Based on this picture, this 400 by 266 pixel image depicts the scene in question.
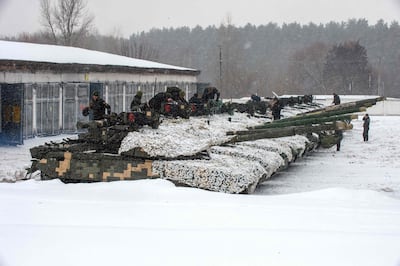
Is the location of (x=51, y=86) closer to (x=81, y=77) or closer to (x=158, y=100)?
(x=81, y=77)

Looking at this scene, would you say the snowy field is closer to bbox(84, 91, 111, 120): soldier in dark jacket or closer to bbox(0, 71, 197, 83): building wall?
bbox(84, 91, 111, 120): soldier in dark jacket

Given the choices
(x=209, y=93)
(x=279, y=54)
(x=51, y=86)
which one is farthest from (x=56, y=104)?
(x=279, y=54)

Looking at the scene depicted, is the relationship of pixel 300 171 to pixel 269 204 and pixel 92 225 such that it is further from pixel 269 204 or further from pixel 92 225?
pixel 92 225

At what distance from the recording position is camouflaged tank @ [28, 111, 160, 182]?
9828 millimetres

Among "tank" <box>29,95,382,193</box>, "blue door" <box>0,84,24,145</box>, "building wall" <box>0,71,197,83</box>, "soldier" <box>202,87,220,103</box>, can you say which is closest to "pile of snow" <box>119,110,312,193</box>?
"tank" <box>29,95,382,193</box>

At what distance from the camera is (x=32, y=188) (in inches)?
364

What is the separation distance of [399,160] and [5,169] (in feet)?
39.8

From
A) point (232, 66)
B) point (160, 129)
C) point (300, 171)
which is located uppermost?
point (232, 66)

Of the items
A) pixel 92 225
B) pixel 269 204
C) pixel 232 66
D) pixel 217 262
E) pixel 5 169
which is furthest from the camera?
pixel 232 66

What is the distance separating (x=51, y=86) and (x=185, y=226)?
17357 mm

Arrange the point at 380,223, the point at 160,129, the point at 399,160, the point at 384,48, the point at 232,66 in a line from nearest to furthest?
the point at 380,223 < the point at 160,129 < the point at 399,160 < the point at 232,66 < the point at 384,48

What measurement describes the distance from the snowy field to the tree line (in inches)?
1505

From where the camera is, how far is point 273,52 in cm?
8144

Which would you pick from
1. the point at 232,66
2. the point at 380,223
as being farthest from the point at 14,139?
the point at 232,66
